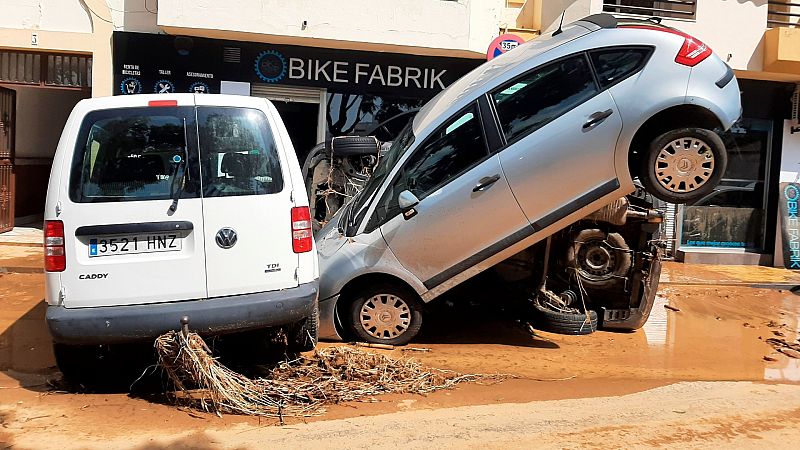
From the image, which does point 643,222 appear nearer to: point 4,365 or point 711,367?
point 711,367

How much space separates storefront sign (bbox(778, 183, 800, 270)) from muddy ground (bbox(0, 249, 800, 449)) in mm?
5978

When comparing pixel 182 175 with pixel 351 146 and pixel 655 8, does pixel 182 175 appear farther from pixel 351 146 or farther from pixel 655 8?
pixel 655 8

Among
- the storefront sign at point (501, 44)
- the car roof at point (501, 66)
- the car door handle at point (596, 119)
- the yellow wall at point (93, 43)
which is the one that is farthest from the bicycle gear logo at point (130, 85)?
the car door handle at point (596, 119)

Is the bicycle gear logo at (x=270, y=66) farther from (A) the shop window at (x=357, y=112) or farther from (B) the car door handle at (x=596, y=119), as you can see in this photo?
(B) the car door handle at (x=596, y=119)

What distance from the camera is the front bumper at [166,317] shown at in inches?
164

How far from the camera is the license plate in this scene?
4.28 metres

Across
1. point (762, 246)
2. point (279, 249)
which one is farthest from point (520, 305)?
point (762, 246)

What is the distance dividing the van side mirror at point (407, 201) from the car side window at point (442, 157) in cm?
10

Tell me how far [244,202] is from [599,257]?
11.9 feet

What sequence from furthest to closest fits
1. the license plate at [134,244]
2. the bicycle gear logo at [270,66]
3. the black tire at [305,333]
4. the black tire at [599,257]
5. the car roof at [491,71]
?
the bicycle gear logo at [270,66], the black tire at [599,257], the car roof at [491,71], the black tire at [305,333], the license plate at [134,244]

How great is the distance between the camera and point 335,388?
4.71 meters

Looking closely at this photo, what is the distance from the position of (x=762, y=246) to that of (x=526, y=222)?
951cm

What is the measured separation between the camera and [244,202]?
14.7 ft

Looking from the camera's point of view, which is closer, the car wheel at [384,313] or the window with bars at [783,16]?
the car wheel at [384,313]
